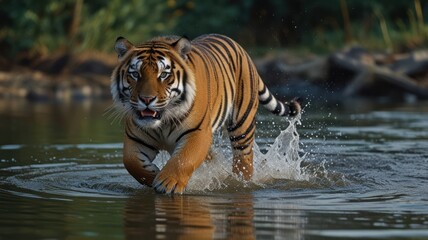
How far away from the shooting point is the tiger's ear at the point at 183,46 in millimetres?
6965

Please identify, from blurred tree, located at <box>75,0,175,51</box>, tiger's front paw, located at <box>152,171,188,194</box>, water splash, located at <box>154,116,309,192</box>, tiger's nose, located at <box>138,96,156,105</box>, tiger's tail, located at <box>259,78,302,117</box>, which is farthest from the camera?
blurred tree, located at <box>75,0,175,51</box>

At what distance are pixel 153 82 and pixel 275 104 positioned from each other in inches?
90.8

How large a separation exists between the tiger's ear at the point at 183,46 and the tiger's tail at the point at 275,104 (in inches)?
72.2

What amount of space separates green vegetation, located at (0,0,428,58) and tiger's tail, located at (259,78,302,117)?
41.6 ft

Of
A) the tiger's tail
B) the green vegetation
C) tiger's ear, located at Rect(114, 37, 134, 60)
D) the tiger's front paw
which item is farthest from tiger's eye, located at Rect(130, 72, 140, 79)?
the green vegetation

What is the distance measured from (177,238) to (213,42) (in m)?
3.31

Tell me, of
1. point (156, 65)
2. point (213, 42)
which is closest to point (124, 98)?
point (156, 65)

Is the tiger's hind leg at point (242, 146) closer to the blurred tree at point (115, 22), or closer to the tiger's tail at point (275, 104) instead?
the tiger's tail at point (275, 104)

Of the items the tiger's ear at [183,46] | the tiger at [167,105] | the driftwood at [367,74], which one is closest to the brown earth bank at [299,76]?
the driftwood at [367,74]

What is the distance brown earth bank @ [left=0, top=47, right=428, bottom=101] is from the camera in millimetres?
18766

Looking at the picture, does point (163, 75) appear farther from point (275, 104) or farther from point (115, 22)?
point (115, 22)

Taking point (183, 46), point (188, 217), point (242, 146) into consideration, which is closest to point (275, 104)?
point (242, 146)

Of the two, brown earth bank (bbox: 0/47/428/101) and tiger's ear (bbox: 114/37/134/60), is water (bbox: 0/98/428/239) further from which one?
brown earth bank (bbox: 0/47/428/101)

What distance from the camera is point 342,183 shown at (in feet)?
25.3
